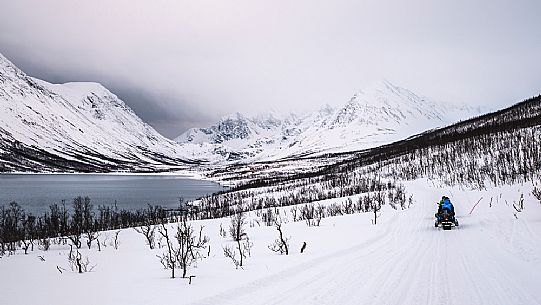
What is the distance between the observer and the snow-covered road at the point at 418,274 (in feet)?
25.3

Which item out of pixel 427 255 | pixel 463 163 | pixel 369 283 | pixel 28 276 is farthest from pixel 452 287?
pixel 463 163

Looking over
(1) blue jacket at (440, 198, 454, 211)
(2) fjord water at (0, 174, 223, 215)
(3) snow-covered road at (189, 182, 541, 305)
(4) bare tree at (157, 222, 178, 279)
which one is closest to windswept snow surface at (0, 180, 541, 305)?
(3) snow-covered road at (189, 182, 541, 305)

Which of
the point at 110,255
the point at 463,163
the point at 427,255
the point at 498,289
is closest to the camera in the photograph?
the point at 498,289

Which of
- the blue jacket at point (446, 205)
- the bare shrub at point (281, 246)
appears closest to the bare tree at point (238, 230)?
the bare shrub at point (281, 246)

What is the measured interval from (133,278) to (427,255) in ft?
31.6

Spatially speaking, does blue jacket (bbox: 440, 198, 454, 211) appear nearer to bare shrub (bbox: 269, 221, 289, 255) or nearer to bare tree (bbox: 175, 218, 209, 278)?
bare shrub (bbox: 269, 221, 289, 255)

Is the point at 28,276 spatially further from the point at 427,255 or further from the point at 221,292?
the point at 427,255

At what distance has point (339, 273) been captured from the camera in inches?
384

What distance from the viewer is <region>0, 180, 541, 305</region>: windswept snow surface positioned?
26.1 feet

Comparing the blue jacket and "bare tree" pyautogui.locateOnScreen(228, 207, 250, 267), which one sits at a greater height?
the blue jacket

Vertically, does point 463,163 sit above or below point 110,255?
above

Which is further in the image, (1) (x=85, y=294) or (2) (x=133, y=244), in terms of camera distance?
(2) (x=133, y=244)

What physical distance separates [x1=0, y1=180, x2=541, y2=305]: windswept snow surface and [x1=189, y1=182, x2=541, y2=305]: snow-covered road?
0.08ft

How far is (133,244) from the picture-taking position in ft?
69.8
